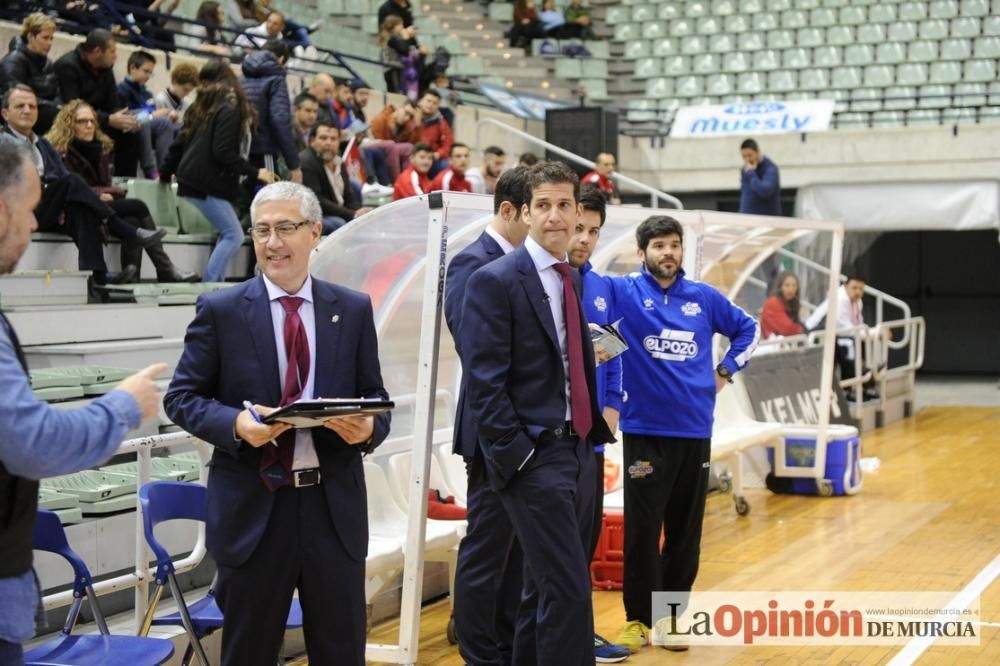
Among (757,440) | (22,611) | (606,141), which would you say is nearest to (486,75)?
(606,141)

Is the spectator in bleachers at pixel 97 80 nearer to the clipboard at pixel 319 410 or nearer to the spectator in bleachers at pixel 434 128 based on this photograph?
the spectator in bleachers at pixel 434 128

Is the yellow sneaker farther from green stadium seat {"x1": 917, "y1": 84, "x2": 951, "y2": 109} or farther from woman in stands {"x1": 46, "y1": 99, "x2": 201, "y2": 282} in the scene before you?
green stadium seat {"x1": 917, "y1": 84, "x2": 951, "y2": 109}

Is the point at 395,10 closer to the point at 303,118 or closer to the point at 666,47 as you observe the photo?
the point at 303,118

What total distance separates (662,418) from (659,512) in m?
0.40

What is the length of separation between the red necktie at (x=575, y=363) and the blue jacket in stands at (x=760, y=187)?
1013 cm

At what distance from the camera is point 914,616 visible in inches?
242

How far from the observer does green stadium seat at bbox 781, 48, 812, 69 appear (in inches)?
754

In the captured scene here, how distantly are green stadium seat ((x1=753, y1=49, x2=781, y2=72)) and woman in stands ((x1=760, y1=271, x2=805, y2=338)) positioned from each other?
7279mm

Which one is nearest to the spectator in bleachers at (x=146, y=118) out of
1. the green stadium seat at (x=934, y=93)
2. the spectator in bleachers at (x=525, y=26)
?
the spectator in bleachers at (x=525, y=26)

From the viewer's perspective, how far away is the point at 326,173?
977 cm

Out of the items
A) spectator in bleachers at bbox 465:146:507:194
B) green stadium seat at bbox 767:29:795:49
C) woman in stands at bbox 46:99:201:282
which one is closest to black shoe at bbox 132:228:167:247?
woman in stands at bbox 46:99:201:282

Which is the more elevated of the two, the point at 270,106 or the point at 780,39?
the point at 780,39

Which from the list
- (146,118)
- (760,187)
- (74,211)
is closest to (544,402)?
(74,211)

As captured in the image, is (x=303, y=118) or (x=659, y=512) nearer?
(x=659, y=512)
